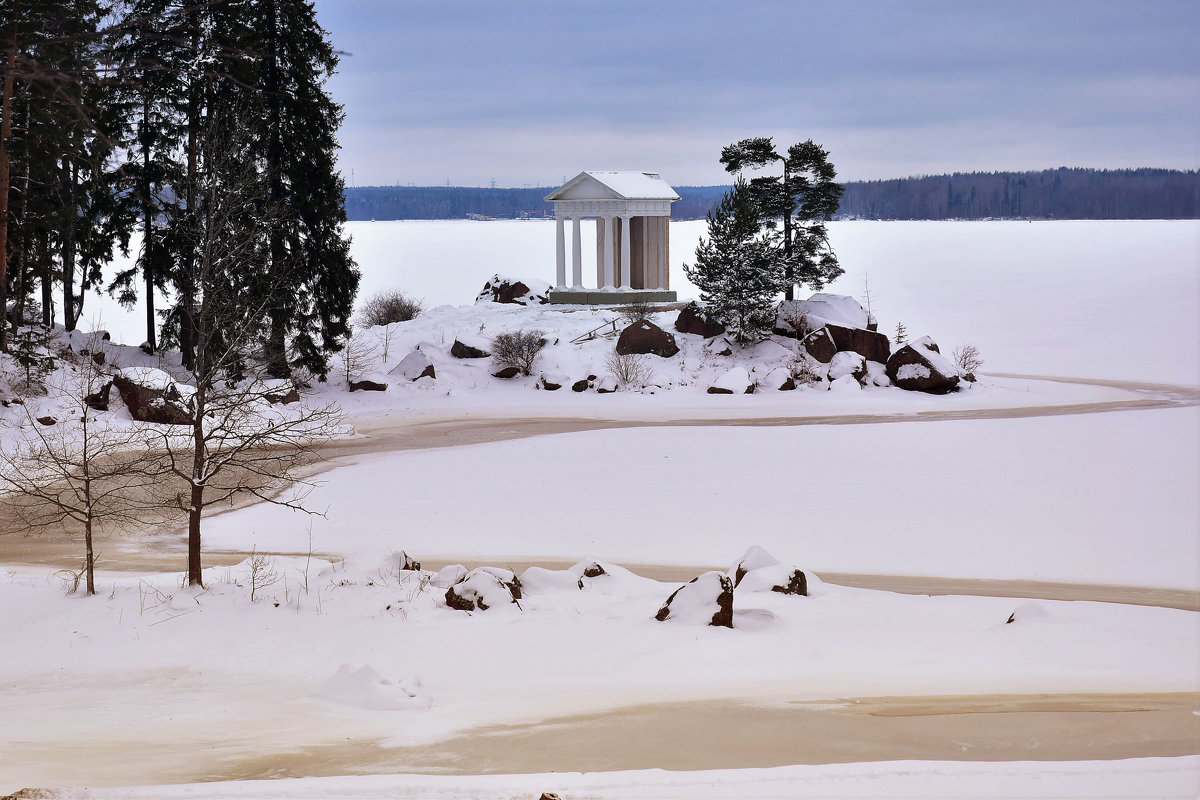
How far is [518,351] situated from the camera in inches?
1494

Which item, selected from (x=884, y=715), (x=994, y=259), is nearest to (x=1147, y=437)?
(x=884, y=715)

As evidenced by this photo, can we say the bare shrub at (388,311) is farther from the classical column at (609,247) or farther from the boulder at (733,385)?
the boulder at (733,385)

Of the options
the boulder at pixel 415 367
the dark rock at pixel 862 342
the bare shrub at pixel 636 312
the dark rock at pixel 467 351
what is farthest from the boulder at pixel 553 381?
the dark rock at pixel 862 342

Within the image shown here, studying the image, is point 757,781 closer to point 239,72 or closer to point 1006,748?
point 1006,748

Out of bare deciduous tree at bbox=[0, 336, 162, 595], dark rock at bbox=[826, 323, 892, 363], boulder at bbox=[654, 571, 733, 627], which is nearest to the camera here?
boulder at bbox=[654, 571, 733, 627]

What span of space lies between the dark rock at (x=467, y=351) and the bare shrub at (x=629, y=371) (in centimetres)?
459

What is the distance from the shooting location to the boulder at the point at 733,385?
3619 cm

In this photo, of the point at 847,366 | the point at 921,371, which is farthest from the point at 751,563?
the point at 921,371

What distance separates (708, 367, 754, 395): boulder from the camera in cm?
3619

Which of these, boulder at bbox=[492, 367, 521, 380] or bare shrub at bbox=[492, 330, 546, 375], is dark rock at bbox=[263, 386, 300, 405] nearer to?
boulder at bbox=[492, 367, 521, 380]

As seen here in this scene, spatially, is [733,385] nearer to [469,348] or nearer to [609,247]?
[469,348]

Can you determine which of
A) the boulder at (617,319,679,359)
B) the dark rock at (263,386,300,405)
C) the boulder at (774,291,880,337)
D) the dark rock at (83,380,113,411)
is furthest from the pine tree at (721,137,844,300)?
the dark rock at (83,380,113,411)

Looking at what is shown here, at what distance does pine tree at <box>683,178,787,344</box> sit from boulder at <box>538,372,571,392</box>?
19.9 feet

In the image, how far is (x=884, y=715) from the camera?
32.1ft
